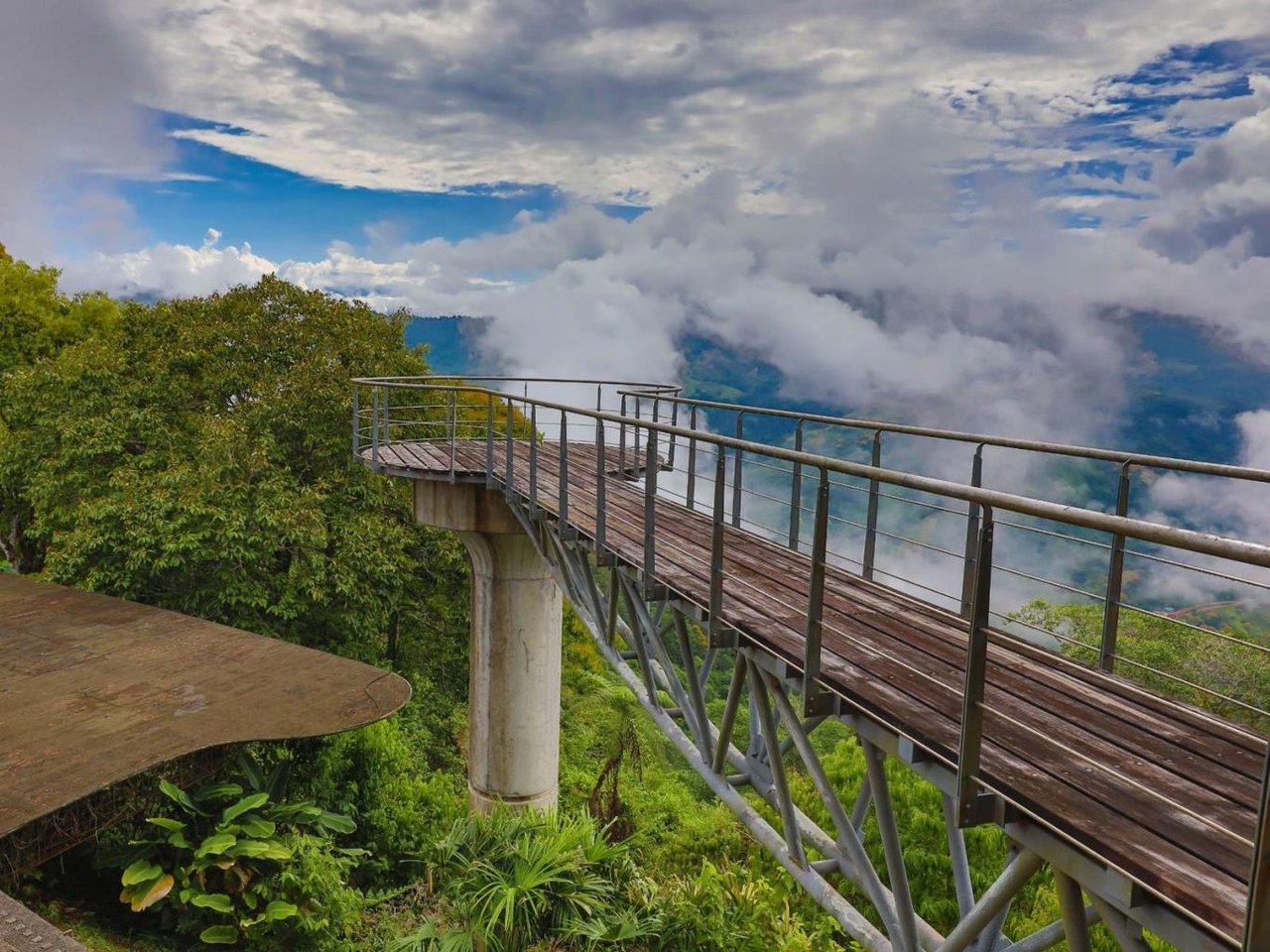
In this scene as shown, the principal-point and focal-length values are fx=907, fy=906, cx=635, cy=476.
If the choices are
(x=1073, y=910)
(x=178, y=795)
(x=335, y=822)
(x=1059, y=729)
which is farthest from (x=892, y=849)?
(x=335, y=822)

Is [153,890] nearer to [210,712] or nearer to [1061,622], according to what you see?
[210,712]

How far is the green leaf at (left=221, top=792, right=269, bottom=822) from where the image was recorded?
801 centimetres

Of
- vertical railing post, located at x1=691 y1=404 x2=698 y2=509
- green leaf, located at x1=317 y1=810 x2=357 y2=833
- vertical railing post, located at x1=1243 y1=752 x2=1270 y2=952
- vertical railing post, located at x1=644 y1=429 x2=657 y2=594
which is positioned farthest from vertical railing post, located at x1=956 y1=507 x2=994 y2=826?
green leaf, located at x1=317 y1=810 x2=357 y2=833

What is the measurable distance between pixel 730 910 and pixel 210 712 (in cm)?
622

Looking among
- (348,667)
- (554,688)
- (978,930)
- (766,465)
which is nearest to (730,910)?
(554,688)

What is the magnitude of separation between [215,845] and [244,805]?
0.55 metres

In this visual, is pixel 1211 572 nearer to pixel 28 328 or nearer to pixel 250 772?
pixel 250 772

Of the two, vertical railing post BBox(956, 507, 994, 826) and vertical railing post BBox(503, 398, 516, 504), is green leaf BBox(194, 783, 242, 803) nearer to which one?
vertical railing post BBox(503, 398, 516, 504)

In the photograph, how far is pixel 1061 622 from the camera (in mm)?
20062

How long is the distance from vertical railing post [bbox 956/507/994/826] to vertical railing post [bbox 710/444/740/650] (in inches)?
72.7

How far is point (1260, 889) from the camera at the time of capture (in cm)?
211

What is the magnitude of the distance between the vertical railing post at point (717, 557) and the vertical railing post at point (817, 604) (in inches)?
33.1

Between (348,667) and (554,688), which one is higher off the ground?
(348,667)

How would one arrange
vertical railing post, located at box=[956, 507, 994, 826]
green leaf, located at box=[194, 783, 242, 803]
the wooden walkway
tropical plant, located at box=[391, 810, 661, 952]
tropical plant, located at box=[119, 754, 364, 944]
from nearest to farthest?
the wooden walkway, vertical railing post, located at box=[956, 507, 994, 826], tropical plant, located at box=[119, 754, 364, 944], green leaf, located at box=[194, 783, 242, 803], tropical plant, located at box=[391, 810, 661, 952]
